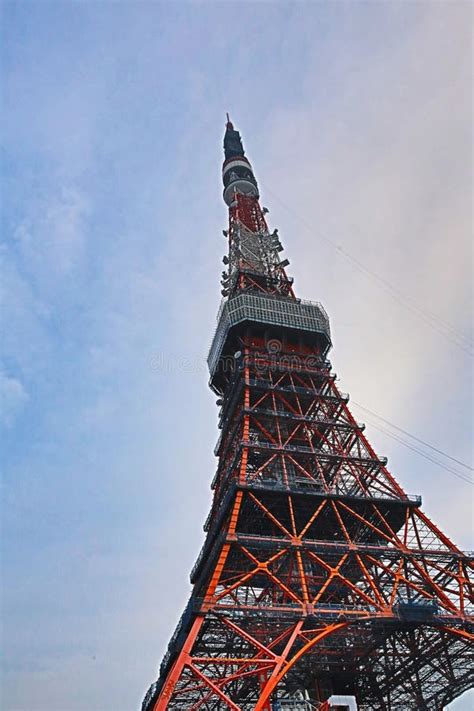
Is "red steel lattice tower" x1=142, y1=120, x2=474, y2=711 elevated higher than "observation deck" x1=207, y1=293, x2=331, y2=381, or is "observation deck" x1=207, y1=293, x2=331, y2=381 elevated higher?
"observation deck" x1=207, y1=293, x2=331, y2=381

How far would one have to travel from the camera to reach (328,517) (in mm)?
38438

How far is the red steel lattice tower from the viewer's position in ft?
96.5

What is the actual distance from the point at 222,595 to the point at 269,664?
13.3ft

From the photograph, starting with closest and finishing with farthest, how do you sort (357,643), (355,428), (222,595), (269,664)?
(269,664) → (222,595) → (357,643) → (355,428)

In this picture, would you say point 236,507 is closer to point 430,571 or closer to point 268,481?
point 268,481

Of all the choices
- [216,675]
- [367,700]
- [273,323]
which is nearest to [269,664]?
[216,675]

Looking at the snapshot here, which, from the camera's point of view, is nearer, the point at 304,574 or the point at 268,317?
the point at 304,574

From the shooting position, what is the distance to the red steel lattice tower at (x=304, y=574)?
29406 mm

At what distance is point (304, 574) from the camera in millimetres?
32250

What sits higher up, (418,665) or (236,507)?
(236,507)

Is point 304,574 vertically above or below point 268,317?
below

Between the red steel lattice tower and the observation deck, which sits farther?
the observation deck

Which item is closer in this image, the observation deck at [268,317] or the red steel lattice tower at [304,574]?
the red steel lattice tower at [304,574]

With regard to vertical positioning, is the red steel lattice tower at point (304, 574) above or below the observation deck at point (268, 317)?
below
